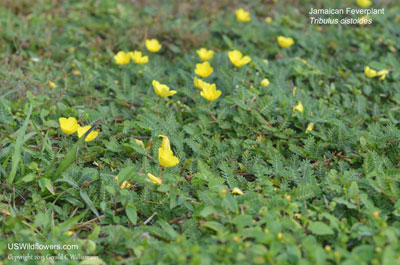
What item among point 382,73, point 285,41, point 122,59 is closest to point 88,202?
point 122,59

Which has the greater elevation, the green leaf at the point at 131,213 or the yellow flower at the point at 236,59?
the yellow flower at the point at 236,59

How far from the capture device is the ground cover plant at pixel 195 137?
212 centimetres

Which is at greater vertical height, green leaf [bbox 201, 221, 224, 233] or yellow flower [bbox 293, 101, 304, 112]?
yellow flower [bbox 293, 101, 304, 112]

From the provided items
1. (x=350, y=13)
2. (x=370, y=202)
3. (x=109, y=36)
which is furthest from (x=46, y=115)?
(x=350, y=13)

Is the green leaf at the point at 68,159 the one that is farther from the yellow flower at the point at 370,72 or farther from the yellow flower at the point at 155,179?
the yellow flower at the point at 370,72

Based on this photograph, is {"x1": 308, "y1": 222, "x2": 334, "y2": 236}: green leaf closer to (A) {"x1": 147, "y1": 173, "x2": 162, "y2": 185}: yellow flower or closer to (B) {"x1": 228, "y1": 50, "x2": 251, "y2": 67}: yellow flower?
(A) {"x1": 147, "y1": 173, "x2": 162, "y2": 185}: yellow flower

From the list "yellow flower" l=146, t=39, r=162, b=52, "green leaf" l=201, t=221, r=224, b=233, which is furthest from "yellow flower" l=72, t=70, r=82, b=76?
"green leaf" l=201, t=221, r=224, b=233

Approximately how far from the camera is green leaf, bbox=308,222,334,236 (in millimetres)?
2062

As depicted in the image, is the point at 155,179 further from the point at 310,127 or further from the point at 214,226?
the point at 310,127

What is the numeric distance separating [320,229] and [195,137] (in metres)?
1.13

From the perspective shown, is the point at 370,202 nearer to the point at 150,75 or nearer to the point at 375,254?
the point at 375,254

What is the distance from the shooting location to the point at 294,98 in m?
3.30

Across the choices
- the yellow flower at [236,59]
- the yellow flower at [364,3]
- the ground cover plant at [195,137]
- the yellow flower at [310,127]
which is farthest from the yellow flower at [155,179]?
the yellow flower at [364,3]

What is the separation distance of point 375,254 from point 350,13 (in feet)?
11.3
